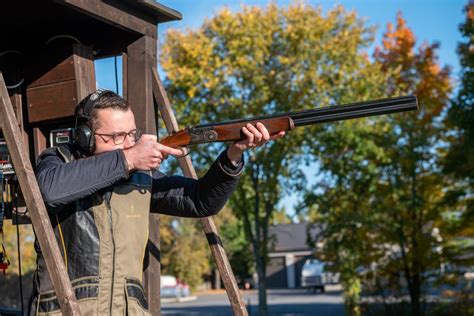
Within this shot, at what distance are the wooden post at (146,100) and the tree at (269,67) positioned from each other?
10.5 metres

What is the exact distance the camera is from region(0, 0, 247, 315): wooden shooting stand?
373cm

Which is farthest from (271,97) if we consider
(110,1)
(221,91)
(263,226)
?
(110,1)

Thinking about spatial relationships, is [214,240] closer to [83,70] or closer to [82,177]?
[83,70]

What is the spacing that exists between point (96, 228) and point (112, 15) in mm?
1577

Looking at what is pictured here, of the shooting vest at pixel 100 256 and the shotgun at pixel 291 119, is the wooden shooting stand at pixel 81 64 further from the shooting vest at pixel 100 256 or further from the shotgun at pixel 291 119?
the shooting vest at pixel 100 256

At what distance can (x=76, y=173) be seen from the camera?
2.50 metres

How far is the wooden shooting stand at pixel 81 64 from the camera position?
3734 mm

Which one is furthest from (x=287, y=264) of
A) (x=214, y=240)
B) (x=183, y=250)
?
(x=214, y=240)

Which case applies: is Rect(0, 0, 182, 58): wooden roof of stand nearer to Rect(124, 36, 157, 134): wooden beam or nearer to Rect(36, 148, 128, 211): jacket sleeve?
Rect(124, 36, 157, 134): wooden beam

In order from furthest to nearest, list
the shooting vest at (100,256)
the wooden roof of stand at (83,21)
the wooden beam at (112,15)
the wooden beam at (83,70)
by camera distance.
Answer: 1. the wooden beam at (83,70)
2. the wooden roof of stand at (83,21)
3. the wooden beam at (112,15)
4. the shooting vest at (100,256)

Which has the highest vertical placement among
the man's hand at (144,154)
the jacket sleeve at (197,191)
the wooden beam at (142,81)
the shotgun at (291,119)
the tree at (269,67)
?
the tree at (269,67)

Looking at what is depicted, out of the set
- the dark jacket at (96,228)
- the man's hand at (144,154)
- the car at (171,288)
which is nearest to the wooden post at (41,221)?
the dark jacket at (96,228)

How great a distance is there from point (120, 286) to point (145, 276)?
1.24m

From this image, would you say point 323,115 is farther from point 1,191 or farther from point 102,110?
point 1,191
